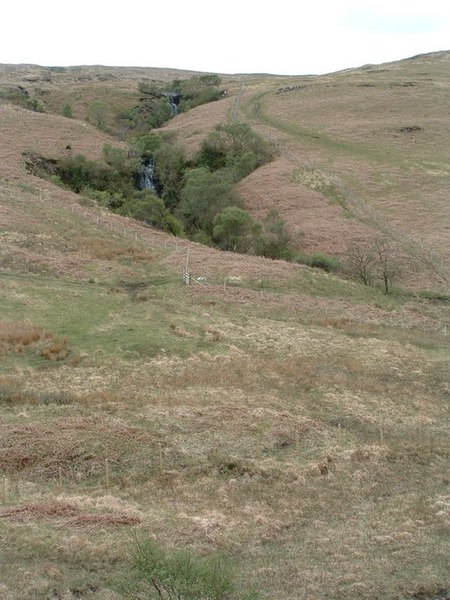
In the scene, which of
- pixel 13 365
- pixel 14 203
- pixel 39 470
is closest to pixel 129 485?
pixel 39 470

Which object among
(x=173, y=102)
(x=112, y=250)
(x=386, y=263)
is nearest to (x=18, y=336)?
(x=112, y=250)

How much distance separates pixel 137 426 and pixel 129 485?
13.0 ft

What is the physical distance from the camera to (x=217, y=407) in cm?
2680

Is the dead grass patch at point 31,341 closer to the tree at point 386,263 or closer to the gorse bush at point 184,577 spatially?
the gorse bush at point 184,577

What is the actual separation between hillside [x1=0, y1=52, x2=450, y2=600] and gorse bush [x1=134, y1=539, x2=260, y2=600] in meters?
0.97

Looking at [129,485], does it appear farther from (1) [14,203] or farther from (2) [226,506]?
(1) [14,203]

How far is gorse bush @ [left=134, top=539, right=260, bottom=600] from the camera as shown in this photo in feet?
Result: 43.0

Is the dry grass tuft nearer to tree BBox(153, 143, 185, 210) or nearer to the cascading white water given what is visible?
tree BBox(153, 143, 185, 210)

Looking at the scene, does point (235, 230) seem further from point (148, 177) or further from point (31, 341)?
point (31, 341)

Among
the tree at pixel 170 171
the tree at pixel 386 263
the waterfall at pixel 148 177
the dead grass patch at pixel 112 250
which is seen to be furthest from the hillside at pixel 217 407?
the tree at pixel 170 171

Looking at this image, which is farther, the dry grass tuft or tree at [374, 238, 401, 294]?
tree at [374, 238, 401, 294]

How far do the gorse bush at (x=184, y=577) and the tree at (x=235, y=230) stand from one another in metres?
49.5

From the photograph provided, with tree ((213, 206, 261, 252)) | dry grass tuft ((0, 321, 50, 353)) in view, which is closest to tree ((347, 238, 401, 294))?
tree ((213, 206, 261, 252))

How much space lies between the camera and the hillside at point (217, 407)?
54.2 ft
